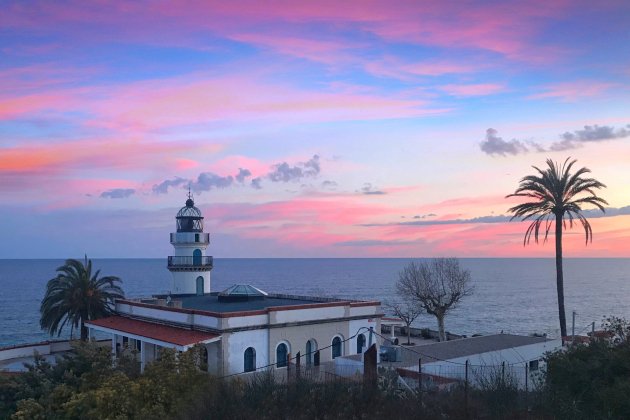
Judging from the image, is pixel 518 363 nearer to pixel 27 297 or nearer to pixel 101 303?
pixel 101 303

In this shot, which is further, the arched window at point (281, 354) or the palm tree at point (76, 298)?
the palm tree at point (76, 298)

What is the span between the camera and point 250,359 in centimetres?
2908

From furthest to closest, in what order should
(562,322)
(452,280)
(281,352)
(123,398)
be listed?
1. (452,280)
2. (562,322)
3. (281,352)
4. (123,398)

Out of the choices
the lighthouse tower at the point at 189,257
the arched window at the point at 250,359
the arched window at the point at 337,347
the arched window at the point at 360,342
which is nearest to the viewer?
the arched window at the point at 250,359

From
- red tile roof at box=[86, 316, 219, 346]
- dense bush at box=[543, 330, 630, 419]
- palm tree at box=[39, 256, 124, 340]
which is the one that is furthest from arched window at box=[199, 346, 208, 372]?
dense bush at box=[543, 330, 630, 419]

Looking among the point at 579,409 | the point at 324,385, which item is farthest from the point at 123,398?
the point at 579,409

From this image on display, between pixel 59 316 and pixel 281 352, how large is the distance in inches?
657

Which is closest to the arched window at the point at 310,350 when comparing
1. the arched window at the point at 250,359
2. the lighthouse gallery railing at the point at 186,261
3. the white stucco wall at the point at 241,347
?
the white stucco wall at the point at 241,347

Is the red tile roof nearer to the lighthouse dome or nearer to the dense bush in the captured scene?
the lighthouse dome

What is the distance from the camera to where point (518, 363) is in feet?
104

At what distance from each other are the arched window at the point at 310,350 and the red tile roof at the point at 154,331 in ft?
17.9

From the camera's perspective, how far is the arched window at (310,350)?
31.2 metres

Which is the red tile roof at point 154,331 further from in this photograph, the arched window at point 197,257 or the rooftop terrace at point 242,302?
the arched window at point 197,257

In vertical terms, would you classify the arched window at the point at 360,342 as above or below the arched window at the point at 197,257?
below
